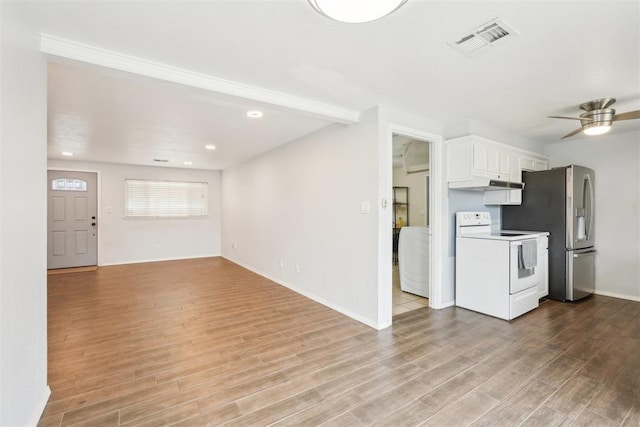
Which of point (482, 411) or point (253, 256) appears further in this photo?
point (253, 256)

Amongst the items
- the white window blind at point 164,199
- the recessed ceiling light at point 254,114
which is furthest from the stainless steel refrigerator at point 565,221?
the white window blind at point 164,199

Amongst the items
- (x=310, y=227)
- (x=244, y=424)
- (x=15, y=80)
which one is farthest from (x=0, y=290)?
(x=310, y=227)

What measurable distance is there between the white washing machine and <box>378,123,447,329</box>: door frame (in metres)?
0.34

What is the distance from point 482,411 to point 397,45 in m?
2.41

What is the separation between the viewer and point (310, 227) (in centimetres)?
426

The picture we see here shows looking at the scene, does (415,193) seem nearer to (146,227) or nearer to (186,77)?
(186,77)

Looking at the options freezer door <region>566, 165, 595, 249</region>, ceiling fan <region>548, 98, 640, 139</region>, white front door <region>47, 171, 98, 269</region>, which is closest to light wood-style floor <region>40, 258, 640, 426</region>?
freezer door <region>566, 165, 595, 249</region>

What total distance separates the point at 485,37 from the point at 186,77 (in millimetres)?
2166

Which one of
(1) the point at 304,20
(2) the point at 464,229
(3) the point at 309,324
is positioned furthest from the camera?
(2) the point at 464,229

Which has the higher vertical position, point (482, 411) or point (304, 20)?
point (304, 20)

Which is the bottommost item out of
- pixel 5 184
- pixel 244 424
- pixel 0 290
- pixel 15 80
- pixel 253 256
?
pixel 244 424

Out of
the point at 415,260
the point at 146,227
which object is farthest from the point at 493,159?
the point at 146,227

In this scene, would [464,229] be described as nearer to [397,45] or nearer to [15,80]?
[397,45]

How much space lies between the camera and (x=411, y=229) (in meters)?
4.45
